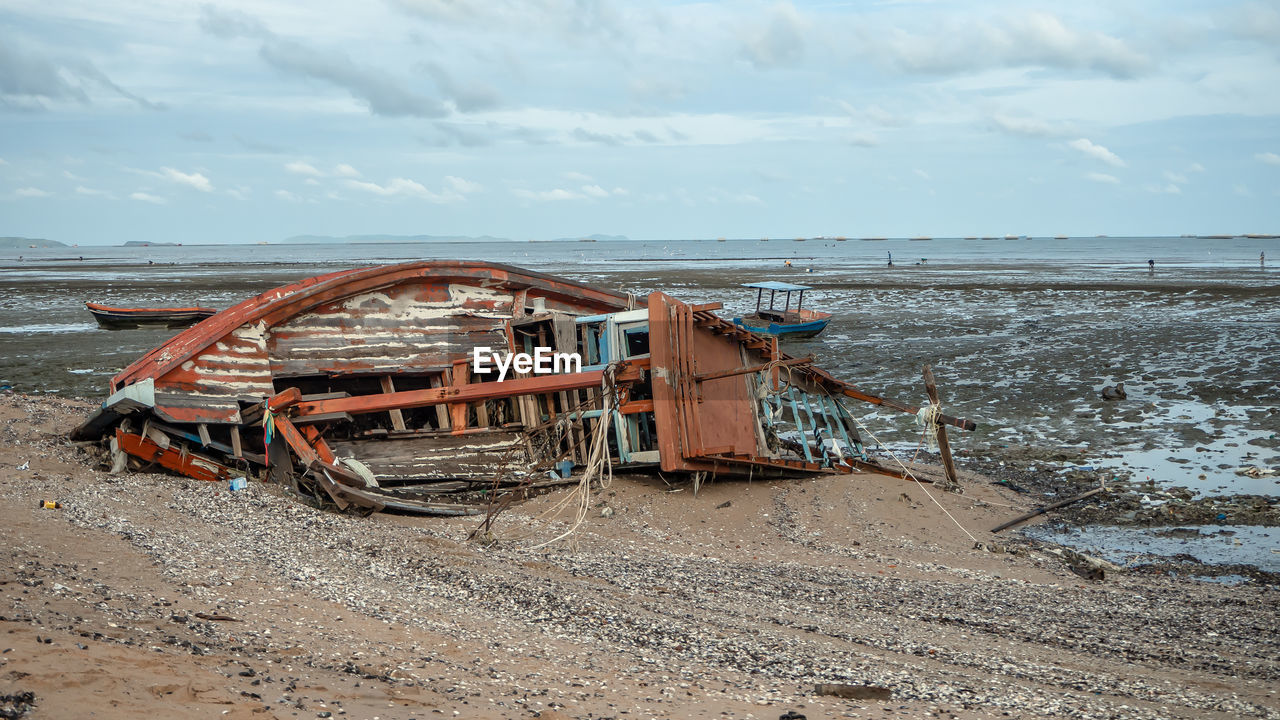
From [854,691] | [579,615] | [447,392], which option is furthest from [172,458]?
[854,691]

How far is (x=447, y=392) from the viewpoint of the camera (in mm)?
13188

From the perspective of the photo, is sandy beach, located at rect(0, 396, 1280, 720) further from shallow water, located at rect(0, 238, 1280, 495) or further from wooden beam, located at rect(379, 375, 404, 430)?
shallow water, located at rect(0, 238, 1280, 495)

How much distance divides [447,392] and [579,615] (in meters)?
5.52

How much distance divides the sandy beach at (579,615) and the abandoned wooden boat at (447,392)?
70 centimetres

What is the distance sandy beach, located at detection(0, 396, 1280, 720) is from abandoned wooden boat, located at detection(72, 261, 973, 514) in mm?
699

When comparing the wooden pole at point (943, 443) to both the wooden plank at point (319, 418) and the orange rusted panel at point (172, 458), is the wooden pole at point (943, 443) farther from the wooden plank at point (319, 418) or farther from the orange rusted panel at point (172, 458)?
the orange rusted panel at point (172, 458)

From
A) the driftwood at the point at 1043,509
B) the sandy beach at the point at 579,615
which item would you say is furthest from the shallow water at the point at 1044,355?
the sandy beach at the point at 579,615

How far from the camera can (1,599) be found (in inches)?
260

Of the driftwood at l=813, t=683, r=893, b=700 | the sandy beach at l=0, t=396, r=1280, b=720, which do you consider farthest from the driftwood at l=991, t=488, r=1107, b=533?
the driftwood at l=813, t=683, r=893, b=700

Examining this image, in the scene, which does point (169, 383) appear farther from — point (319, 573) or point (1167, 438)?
point (1167, 438)

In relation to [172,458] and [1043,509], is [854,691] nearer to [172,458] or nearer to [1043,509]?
[1043,509]

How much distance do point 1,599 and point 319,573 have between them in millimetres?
2667

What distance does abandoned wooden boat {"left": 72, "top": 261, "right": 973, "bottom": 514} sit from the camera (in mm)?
12250

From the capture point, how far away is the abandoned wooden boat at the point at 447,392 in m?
12.2
